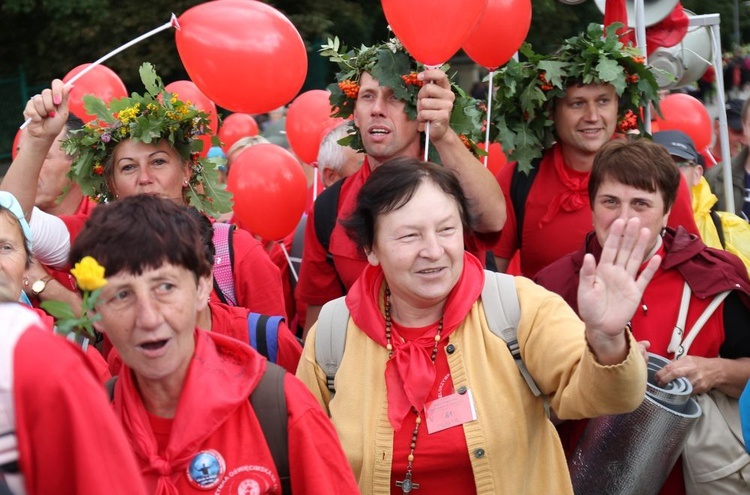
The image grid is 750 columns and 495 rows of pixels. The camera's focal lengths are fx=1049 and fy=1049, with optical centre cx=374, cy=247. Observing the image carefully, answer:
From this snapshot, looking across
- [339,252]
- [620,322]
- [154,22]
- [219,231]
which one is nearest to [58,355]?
[620,322]

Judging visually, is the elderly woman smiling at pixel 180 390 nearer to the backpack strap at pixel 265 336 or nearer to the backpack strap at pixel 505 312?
the backpack strap at pixel 505 312

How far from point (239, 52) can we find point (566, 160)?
1.62 m

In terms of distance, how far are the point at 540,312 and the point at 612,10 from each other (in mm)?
3264

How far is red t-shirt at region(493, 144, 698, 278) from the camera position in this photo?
474cm

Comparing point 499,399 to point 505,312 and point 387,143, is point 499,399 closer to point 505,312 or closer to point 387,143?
point 505,312

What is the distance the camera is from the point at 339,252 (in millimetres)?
4543

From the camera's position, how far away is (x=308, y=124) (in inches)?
287

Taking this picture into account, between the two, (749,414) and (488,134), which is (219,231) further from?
(749,414)

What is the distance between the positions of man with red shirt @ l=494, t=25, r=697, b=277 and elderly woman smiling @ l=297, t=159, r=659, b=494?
5.02 feet

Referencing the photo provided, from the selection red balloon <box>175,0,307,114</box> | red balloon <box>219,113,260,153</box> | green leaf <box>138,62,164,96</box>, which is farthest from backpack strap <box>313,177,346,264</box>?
red balloon <box>219,113,260,153</box>

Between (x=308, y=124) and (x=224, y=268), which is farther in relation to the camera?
(x=308, y=124)

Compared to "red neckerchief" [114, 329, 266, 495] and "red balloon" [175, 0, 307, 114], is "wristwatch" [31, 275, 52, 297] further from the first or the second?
"red neckerchief" [114, 329, 266, 495]

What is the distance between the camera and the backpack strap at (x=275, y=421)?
2.63 meters

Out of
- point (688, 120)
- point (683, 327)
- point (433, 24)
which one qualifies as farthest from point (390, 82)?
point (688, 120)
